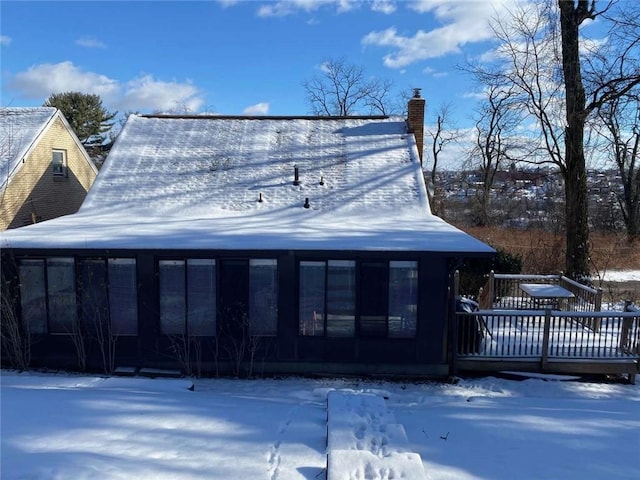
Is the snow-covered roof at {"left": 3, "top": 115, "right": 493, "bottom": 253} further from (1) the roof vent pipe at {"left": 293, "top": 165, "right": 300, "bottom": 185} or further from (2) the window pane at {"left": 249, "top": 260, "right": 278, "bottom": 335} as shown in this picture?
(2) the window pane at {"left": 249, "top": 260, "right": 278, "bottom": 335}

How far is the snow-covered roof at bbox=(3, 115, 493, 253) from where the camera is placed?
911 cm

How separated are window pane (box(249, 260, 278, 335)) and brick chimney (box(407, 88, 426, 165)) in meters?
8.17

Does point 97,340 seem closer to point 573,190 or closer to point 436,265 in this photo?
point 436,265

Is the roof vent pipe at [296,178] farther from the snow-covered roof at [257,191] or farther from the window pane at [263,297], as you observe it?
the window pane at [263,297]

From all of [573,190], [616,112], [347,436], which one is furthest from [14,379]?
[616,112]

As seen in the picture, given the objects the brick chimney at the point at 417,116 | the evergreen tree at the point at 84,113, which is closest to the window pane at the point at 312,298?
the brick chimney at the point at 417,116

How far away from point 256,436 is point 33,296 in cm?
634

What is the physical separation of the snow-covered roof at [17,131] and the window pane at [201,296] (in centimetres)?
1060

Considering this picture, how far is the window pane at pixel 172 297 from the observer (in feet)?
29.5

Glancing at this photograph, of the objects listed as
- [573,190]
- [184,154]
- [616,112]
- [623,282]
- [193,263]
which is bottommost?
[623,282]

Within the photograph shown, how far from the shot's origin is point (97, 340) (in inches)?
355

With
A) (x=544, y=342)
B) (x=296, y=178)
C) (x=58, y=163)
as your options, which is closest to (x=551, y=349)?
(x=544, y=342)

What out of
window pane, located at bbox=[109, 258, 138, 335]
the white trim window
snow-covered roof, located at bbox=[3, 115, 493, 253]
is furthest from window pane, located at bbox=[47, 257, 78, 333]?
the white trim window

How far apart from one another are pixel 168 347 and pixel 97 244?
2.33 m
